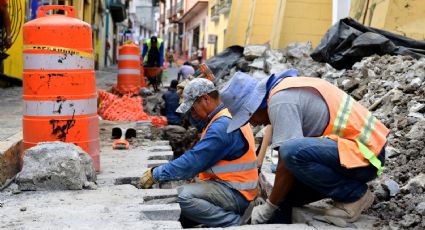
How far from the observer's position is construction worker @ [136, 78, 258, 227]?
3.69 m

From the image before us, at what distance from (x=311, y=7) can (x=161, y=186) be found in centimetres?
969

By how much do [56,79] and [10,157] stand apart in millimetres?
829

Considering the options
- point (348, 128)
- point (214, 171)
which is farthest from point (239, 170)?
point (348, 128)

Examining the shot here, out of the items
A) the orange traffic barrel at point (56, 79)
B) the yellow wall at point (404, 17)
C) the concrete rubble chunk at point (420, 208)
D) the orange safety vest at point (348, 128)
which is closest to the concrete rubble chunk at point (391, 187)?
the concrete rubble chunk at point (420, 208)

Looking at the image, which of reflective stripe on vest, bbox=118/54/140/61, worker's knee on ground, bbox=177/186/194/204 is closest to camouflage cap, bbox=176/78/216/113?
worker's knee on ground, bbox=177/186/194/204

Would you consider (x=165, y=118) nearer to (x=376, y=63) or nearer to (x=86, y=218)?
(x=376, y=63)

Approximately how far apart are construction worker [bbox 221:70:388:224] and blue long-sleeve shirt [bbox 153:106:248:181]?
32 centimetres

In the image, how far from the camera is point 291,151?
10.1 feet

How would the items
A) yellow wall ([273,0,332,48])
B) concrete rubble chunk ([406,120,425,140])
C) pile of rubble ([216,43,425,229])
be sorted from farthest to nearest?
yellow wall ([273,0,332,48]) → concrete rubble chunk ([406,120,425,140]) → pile of rubble ([216,43,425,229])

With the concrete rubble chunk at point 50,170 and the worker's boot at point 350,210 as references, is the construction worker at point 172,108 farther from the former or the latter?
the worker's boot at point 350,210

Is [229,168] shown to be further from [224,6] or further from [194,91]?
[224,6]

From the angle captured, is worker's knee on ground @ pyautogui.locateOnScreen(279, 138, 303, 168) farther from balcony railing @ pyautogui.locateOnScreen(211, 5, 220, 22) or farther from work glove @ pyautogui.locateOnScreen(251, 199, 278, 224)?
balcony railing @ pyautogui.locateOnScreen(211, 5, 220, 22)

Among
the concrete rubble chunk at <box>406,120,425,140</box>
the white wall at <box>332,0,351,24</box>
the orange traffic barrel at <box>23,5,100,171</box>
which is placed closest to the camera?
the orange traffic barrel at <box>23,5,100,171</box>

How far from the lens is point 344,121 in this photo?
3.11 m
